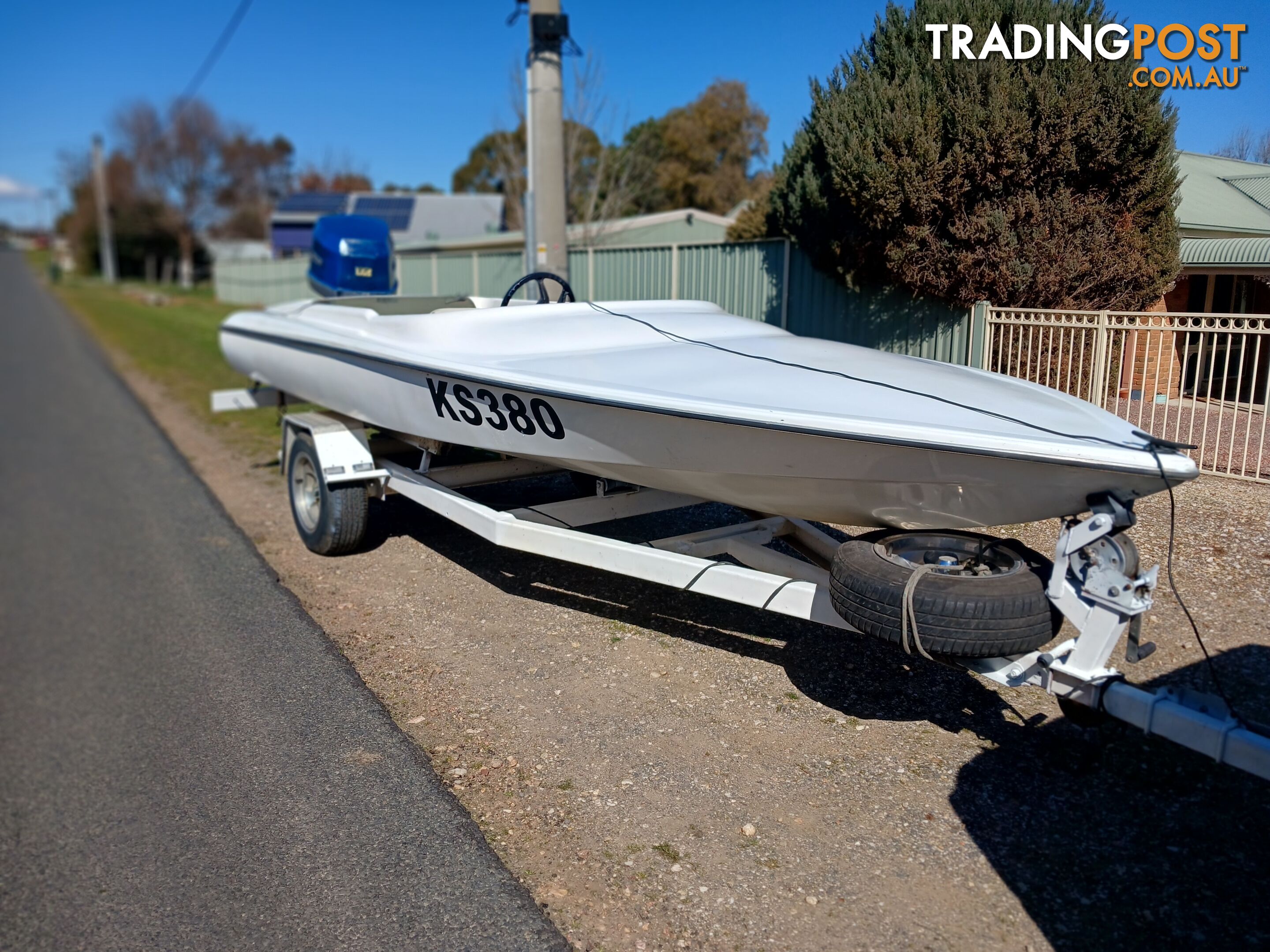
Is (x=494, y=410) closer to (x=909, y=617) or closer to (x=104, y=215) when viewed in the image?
(x=909, y=617)

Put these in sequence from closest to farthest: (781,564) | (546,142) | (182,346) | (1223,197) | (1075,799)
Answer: (1075,799)
(781,564)
(1223,197)
(546,142)
(182,346)

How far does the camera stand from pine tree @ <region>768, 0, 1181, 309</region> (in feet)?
20.9

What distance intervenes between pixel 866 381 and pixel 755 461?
520 millimetres

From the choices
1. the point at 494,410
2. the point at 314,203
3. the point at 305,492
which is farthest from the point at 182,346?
the point at 314,203

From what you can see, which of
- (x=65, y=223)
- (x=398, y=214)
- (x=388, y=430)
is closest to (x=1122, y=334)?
(x=388, y=430)

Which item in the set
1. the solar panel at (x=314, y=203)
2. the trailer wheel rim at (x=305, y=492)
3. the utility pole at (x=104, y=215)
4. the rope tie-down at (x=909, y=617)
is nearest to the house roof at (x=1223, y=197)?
the rope tie-down at (x=909, y=617)

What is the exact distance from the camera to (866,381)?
361 centimetres

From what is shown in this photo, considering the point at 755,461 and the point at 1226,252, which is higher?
the point at 1226,252

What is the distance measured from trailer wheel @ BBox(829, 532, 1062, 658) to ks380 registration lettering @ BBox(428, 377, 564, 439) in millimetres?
1415

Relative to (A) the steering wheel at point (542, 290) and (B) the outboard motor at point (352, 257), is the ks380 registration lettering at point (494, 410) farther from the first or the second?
(B) the outboard motor at point (352, 257)

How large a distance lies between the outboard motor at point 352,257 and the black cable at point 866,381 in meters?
3.72

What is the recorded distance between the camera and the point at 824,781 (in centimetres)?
335

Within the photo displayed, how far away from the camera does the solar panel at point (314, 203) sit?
50625mm

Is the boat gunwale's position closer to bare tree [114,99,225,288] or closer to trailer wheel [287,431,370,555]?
trailer wheel [287,431,370,555]
